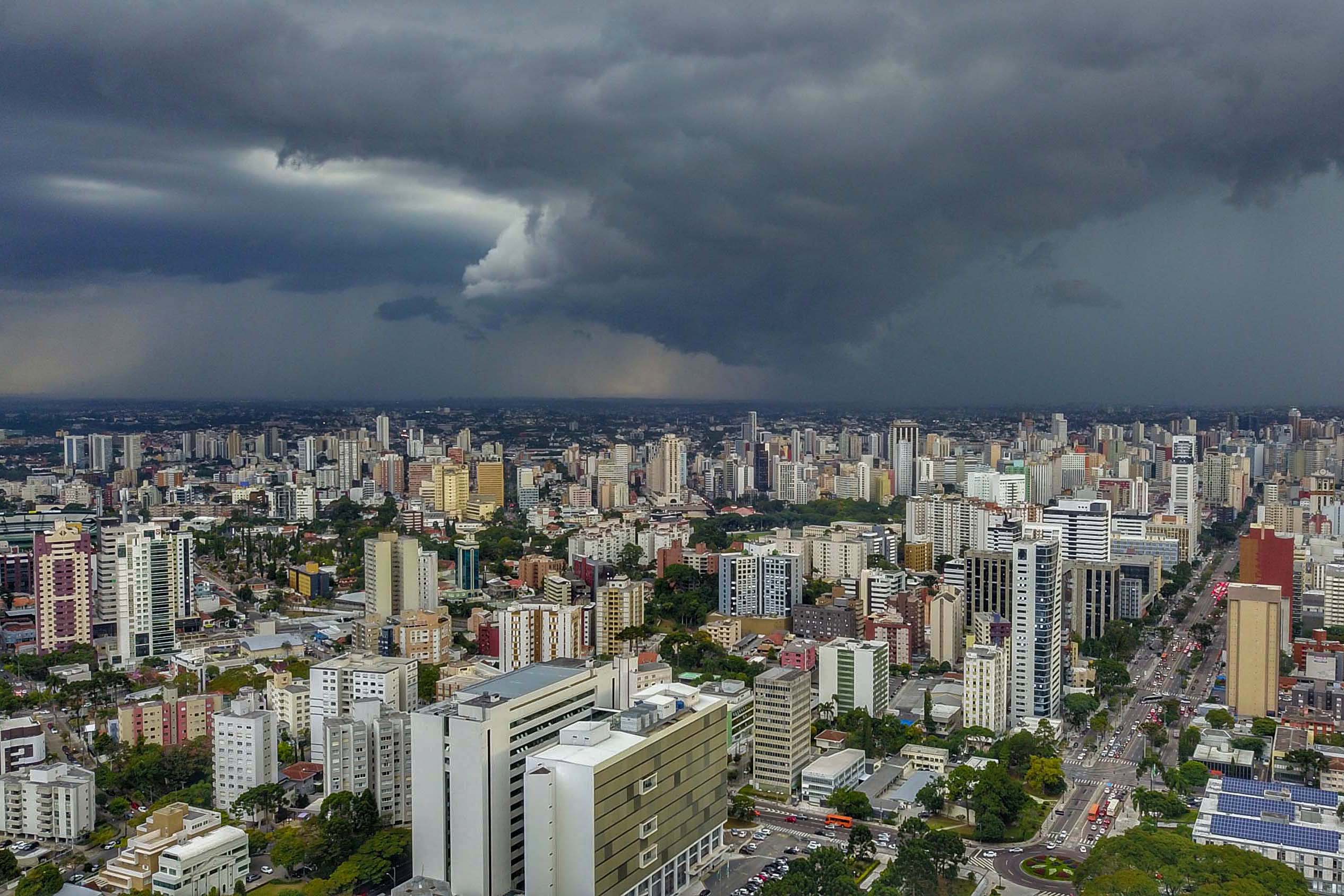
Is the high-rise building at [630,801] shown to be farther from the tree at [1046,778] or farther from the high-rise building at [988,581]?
the high-rise building at [988,581]

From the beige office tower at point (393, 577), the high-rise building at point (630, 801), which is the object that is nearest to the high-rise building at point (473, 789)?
the high-rise building at point (630, 801)

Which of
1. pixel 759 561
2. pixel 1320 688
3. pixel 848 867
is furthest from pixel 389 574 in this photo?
pixel 1320 688

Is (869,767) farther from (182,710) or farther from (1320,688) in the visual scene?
(182,710)

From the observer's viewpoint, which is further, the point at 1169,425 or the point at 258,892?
the point at 1169,425

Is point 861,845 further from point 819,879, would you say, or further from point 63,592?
point 63,592

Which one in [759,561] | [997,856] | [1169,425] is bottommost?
[997,856]

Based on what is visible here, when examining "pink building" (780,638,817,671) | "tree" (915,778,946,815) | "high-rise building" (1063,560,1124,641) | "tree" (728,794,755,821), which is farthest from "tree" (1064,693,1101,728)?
"tree" (728,794,755,821)

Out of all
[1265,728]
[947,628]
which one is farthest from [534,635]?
[1265,728]
